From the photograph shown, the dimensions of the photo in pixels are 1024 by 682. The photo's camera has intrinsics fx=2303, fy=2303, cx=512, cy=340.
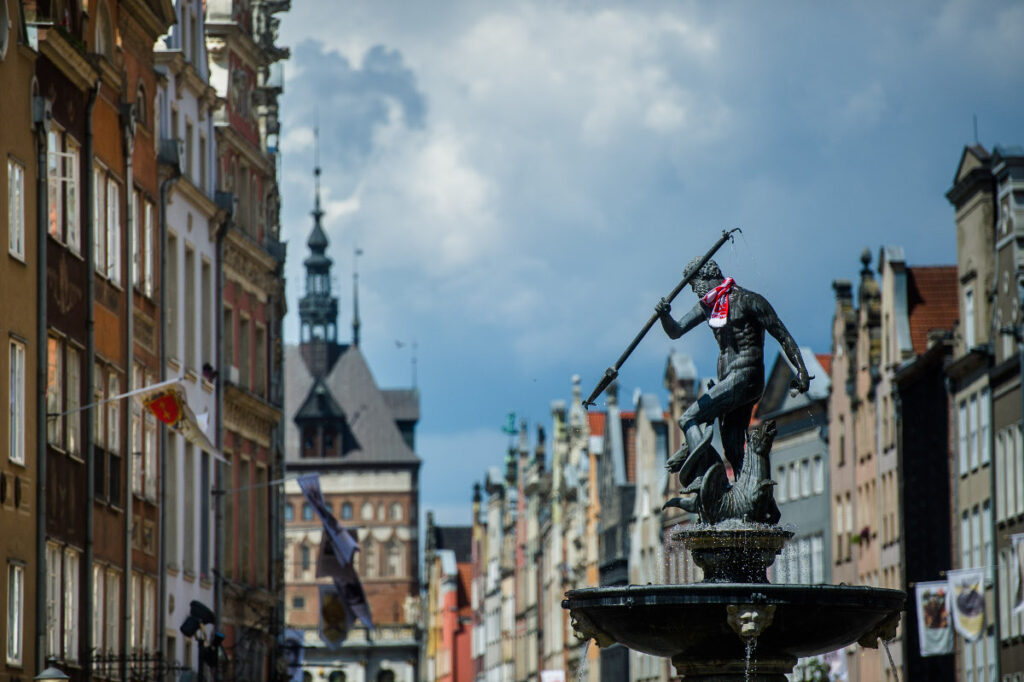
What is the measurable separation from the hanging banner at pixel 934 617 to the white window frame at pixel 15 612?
27.9 meters

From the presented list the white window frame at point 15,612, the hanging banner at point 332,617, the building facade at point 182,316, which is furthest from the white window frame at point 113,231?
the hanging banner at point 332,617

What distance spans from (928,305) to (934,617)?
646 inches

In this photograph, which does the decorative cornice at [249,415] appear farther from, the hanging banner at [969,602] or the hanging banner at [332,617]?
the hanging banner at [969,602]

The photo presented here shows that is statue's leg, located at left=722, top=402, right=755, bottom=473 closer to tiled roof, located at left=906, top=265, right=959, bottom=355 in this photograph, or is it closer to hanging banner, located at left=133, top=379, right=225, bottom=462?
hanging banner, located at left=133, top=379, right=225, bottom=462

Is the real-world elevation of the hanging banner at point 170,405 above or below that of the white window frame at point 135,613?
above

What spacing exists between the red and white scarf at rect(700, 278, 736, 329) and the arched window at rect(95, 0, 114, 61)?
21609 millimetres

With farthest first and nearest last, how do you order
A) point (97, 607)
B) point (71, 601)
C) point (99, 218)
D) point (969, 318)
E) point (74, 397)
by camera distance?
point (969, 318) → point (99, 218) → point (97, 607) → point (74, 397) → point (71, 601)

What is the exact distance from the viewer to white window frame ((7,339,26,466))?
32.7 m

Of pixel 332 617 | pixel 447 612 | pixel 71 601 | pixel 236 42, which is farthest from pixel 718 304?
pixel 447 612

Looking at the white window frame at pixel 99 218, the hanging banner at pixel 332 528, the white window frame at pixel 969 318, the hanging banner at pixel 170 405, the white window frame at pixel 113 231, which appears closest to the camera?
the hanging banner at pixel 170 405

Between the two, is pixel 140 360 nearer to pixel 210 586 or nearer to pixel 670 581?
pixel 210 586

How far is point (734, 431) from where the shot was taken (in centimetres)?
2039

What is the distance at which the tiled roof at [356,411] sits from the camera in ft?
566

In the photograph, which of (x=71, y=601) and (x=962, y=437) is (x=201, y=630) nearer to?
(x=71, y=601)
